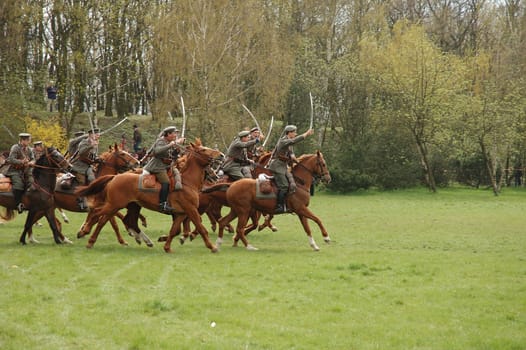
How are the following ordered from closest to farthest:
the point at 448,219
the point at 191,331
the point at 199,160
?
the point at 191,331, the point at 199,160, the point at 448,219

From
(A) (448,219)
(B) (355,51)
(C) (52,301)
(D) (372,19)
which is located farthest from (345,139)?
(C) (52,301)

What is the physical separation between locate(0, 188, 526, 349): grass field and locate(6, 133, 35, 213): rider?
1355mm

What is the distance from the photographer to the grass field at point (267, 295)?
9.06 metres

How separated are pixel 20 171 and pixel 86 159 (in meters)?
1.90

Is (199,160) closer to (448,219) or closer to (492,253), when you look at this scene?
(492,253)

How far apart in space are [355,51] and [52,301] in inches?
1879

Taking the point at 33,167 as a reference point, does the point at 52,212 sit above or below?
below

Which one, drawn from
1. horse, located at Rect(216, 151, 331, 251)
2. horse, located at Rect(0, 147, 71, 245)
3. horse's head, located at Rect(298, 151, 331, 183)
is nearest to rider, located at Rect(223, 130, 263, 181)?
horse, located at Rect(216, 151, 331, 251)

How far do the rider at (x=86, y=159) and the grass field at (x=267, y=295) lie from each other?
1.82 metres

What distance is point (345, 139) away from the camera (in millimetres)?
50375

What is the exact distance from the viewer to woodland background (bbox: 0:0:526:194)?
145ft

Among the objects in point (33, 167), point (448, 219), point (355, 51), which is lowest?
point (448, 219)

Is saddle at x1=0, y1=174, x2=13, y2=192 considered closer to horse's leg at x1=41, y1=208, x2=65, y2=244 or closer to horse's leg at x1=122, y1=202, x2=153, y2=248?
horse's leg at x1=41, y1=208, x2=65, y2=244

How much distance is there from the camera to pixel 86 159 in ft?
64.3
